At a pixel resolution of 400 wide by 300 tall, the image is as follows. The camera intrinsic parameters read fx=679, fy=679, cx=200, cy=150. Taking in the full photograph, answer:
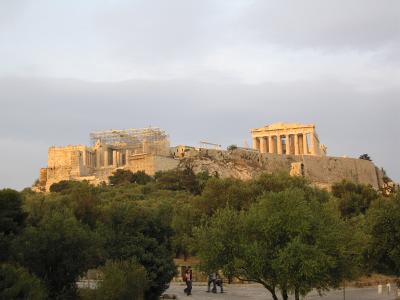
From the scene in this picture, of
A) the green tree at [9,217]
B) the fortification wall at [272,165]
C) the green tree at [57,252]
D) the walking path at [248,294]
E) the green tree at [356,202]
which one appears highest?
the fortification wall at [272,165]

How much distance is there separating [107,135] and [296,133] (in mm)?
25919

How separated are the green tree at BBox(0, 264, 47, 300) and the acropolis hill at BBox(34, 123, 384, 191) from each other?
195 feet

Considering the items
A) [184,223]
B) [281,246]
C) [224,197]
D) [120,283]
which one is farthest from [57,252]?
[224,197]

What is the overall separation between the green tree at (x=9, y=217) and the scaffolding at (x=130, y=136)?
206 feet

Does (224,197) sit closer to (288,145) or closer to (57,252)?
(57,252)

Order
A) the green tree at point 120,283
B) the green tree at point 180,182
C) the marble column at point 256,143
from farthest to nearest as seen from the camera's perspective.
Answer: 1. the marble column at point 256,143
2. the green tree at point 180,182
3. the green tree at point 120,283

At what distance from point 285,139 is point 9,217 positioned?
71.5m

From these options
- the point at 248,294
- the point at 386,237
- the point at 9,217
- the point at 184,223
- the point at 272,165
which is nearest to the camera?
the point at 9,217

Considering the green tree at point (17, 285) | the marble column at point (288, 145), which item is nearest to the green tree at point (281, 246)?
the green tree at point (17, 285)

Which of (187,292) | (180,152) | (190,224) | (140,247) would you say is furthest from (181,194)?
(140,247)

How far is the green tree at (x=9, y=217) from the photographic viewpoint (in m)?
21.6

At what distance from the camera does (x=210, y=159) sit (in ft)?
262

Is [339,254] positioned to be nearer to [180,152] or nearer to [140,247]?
[140,247]

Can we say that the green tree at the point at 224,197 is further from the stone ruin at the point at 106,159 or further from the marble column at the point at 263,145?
the marble column at the point at 263,145
